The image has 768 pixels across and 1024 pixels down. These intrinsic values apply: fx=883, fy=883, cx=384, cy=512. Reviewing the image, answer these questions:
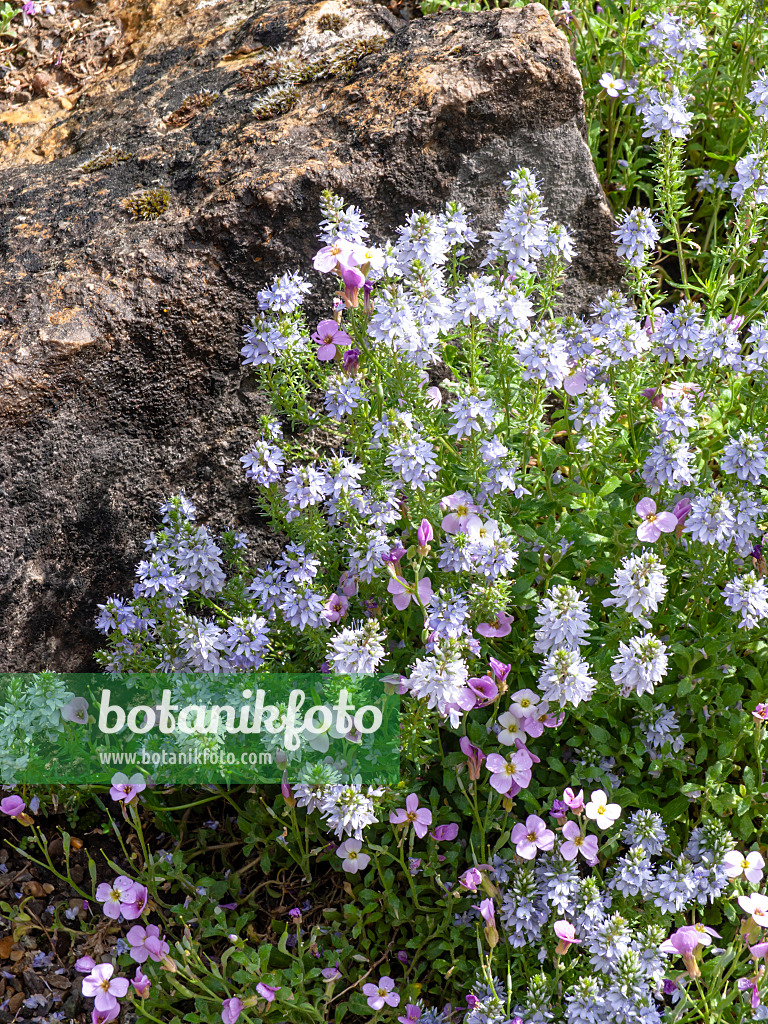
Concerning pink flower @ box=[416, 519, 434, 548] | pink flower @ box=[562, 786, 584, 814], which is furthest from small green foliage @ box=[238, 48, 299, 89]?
pink flower @ box=[562, 786, 584, 814]

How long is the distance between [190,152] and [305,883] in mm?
3169

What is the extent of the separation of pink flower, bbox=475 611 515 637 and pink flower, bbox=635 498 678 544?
495mm

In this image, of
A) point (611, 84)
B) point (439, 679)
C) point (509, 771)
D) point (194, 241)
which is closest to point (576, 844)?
point (509, 771)

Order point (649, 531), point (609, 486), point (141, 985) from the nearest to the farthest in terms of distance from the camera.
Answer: point (141, 985)
point (649, 531)
point (609, 486)

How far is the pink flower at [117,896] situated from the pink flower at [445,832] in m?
1.00

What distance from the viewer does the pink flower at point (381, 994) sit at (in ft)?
8.89

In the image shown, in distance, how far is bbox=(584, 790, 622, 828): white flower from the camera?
8.58 feet

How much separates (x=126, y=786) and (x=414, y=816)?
3.12 ft

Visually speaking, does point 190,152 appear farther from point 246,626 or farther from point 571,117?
point 246,626

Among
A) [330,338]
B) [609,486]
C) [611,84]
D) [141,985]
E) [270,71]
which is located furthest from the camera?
[611,84]

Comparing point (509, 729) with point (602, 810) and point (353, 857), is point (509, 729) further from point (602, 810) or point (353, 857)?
point (353, 857)

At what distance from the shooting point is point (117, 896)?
9.50ft

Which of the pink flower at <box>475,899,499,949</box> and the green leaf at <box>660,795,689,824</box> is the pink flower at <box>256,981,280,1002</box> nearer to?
the pink flower at <box>475,899,499,949</box>

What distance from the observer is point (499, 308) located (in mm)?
2777
